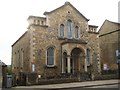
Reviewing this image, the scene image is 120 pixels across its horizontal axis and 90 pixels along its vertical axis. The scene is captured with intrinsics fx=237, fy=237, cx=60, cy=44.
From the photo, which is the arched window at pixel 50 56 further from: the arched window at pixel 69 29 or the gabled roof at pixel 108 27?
the gabled roof at pixel 108 27

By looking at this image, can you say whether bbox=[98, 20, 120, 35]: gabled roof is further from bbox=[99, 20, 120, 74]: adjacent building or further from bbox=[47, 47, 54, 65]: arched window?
bbox=[47, 47, 54, 65]: arched window

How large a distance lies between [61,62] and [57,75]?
1.88 metres

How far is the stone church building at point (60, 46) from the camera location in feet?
96.9

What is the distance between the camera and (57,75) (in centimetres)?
3033

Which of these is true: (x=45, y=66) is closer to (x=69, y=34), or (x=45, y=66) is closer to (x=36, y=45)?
(x=36, y=45)

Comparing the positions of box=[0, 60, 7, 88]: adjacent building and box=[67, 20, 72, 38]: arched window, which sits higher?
box=[67, 20, 72, 38]: arched window

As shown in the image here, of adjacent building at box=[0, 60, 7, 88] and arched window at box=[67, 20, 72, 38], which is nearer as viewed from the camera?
adjacent building at box=[0, 60, 7, 88]

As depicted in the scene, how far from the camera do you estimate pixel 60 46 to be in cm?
3141

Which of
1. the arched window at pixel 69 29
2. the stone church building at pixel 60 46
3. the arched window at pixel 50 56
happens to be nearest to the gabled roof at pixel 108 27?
the stone church building at pixel 60 46

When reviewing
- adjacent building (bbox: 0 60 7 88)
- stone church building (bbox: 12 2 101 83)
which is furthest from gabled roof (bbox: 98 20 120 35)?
adjacent building (bbox: 0 60 7 88)

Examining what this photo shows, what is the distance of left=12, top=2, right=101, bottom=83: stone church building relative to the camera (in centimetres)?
2953

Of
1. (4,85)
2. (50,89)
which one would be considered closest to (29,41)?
(4,85)

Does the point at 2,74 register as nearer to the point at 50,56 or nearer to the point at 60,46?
the point at 50,56

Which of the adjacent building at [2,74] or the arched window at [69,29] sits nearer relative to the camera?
the adjacent building at [2,74]
